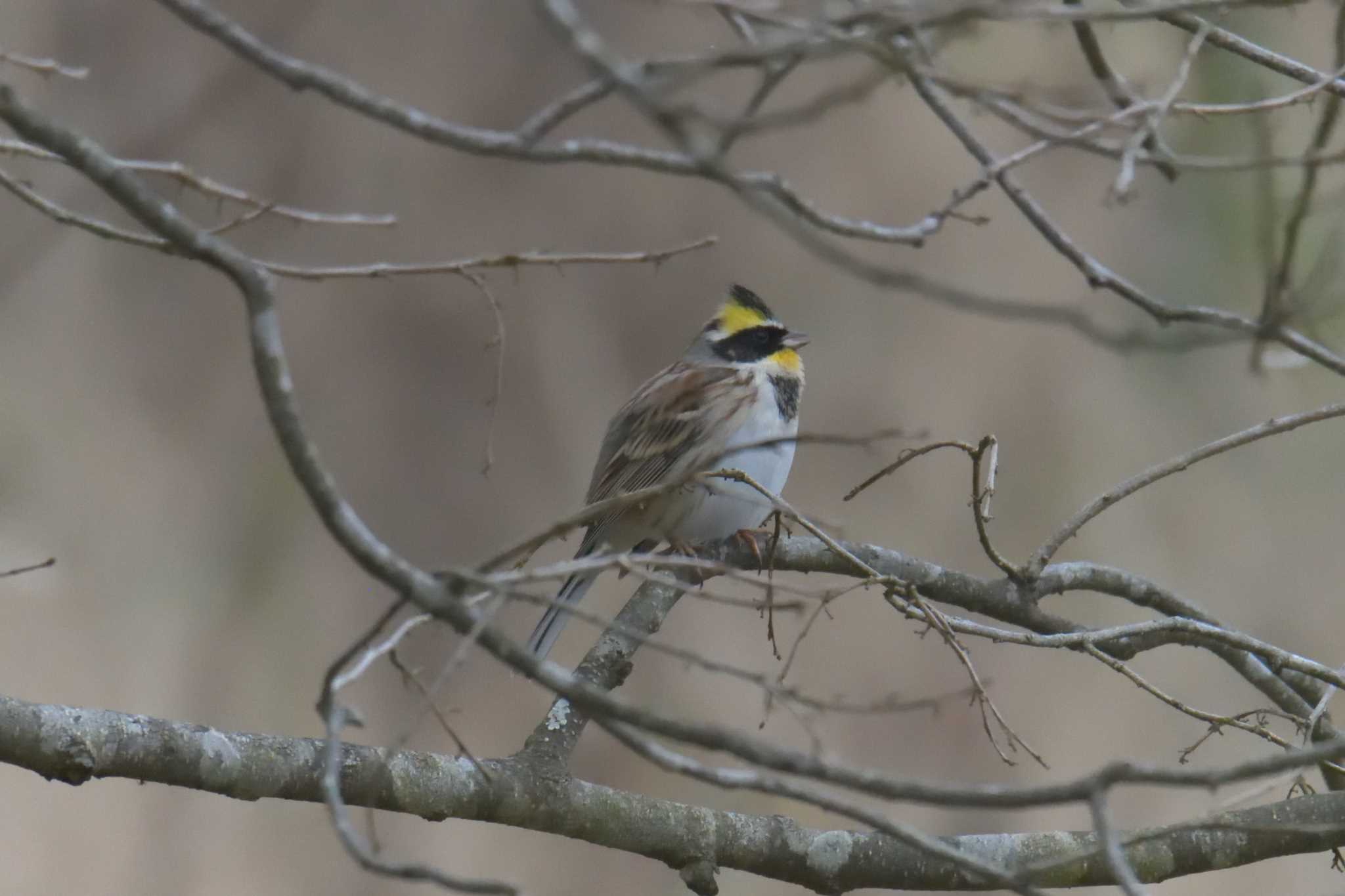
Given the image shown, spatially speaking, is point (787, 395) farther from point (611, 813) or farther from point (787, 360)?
point (611, 813)

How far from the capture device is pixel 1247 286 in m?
5.66

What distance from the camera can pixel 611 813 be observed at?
7.20 ft

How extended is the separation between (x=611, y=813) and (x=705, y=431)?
5.17ft

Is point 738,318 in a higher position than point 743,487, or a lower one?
higher

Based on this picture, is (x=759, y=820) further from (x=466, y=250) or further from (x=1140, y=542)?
(x=1140, y=542)

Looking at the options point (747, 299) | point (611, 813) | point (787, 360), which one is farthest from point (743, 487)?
point (611, 813)

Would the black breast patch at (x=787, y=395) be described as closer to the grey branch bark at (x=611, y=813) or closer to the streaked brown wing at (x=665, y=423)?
the streaked brown wing at (x=665, y=423)

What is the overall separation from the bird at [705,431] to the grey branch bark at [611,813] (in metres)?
1.07

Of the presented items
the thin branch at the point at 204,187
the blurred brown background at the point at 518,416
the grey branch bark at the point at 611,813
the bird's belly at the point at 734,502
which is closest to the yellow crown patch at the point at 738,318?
the bird's belly at the point at 734,502

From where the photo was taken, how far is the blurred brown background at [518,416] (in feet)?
16.1

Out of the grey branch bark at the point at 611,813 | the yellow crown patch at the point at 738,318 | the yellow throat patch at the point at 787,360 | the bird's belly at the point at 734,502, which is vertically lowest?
the grey branch bark at the point at 611,813

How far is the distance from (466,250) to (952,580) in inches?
118

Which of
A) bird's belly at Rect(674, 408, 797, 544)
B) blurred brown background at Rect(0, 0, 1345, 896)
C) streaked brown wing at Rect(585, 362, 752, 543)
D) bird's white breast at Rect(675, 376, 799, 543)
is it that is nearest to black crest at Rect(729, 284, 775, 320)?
streaked brown wing at Rect(585, 362, 752, 543)

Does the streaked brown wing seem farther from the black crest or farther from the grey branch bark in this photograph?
the grey branch bark
